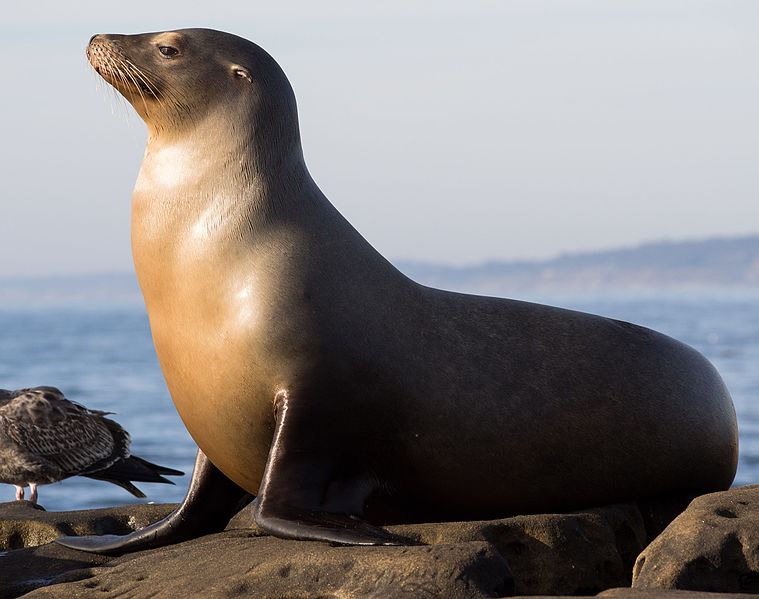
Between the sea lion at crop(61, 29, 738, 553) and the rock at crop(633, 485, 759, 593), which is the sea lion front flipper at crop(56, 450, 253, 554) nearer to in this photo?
the sea lion at crop(61, 29, 738, 553)

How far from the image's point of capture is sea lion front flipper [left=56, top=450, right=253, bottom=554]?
5844 mm

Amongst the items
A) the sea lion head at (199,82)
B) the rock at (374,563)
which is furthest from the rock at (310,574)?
the sea lion head at (199,82)

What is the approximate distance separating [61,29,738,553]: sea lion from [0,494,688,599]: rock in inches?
9.2

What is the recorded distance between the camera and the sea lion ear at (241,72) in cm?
571

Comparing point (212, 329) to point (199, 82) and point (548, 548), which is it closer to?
point (199, 82)

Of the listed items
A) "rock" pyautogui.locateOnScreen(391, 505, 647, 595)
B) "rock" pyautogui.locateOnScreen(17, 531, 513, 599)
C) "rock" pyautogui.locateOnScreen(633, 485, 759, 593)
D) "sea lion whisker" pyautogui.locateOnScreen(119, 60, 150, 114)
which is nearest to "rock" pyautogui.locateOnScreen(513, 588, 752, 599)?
"rock" pyautogui.locateOnScreen(17, 531, 513, 599)

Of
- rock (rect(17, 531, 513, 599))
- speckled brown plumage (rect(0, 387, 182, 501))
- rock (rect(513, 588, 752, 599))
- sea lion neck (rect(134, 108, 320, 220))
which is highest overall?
sea lion neck (rect(134, 108, 320, 220))

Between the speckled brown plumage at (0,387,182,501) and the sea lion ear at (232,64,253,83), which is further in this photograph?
the speckled brown plumage at (0,387,182,501)

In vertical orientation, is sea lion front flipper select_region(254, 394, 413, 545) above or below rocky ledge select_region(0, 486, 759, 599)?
above

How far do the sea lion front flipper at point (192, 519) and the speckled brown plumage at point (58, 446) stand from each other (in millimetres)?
2881

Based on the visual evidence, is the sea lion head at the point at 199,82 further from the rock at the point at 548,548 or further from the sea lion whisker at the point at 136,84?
the rock at the point at 548,548

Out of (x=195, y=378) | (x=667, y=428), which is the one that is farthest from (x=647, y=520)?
(x=195, y=378)

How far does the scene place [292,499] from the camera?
5.12 m

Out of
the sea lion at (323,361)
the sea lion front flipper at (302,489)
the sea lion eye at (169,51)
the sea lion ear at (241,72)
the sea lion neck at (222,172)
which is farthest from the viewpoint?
the sea lion eye at (169,51)
